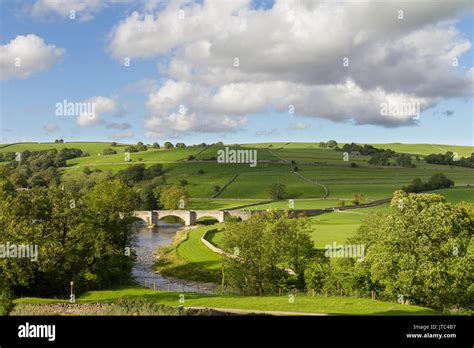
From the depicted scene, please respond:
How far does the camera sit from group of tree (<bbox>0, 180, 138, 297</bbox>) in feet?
127

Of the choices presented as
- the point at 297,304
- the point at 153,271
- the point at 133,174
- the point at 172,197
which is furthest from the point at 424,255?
the point at 133,174

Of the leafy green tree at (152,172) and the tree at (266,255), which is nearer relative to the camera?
the tree at (266,255)

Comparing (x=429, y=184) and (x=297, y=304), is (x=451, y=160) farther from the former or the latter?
(x=297, y=304)

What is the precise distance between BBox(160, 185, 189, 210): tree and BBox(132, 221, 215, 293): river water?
67.6 feet

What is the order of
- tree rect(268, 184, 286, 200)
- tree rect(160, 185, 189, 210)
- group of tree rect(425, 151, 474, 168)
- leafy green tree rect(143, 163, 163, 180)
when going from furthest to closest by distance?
group of tree rect(425, 151, 474, 168)
leafy green tree rect(143, 163, 163, 180)
tree rect(268, 184, 286, 200)
tree rect(160, 185, 189, 210)

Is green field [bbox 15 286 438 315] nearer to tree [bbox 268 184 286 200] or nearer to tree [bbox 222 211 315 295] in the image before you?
tree [bbox 222 211 315 295]

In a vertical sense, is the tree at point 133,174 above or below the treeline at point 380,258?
above

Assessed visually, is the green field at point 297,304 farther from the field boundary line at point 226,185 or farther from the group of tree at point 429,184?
the field boundary line at point 226,185

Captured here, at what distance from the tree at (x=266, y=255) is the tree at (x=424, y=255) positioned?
409 inches

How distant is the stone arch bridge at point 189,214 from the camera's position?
110 meters

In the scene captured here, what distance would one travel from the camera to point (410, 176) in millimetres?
152625

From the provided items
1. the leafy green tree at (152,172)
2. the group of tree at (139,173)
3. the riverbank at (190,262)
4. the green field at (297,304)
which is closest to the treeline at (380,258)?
the green field at (297,304)

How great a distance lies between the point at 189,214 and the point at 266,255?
2936 inches

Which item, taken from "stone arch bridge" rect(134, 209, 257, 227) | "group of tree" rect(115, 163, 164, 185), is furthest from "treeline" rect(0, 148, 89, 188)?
"stone arch bridge" rect(134, 209, 257, 227)
